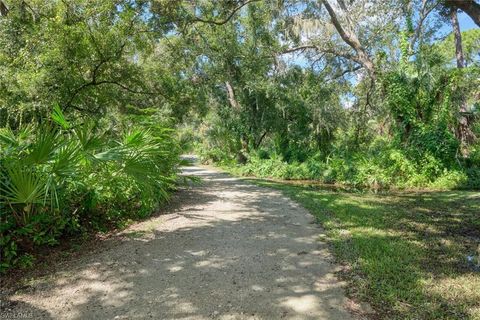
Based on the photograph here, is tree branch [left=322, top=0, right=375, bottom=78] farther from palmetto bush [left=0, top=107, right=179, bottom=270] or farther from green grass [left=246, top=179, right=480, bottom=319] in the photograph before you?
palmetto bush [left=0, top=107, right=179, bottom=270]

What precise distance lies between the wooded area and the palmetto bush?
0.02m

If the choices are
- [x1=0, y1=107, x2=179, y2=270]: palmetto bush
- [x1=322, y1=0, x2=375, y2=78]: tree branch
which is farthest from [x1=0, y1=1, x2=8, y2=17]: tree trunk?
[x1=322, y1=0, x2=375, y2=78]: tree branch

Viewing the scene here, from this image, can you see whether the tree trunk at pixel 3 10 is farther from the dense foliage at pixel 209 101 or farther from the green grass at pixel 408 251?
the green grass at pixel 408 251

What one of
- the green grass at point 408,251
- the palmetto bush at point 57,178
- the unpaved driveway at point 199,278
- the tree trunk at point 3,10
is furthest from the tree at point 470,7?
the tree trunk at point 3,10

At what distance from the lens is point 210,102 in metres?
18.5

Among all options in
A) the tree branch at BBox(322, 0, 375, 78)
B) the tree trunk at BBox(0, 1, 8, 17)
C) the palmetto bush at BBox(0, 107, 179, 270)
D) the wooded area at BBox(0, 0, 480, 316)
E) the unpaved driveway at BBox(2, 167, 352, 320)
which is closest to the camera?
the unpaved driveway at BBox(2, 167, 352, 320)

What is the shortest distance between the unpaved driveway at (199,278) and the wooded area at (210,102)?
0.77 metres

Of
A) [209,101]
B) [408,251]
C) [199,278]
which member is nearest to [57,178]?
[199,278]

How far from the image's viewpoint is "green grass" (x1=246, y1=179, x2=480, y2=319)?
312 cm

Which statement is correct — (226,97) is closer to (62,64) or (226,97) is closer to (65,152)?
(62,64)

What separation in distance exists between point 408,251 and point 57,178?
4.53m

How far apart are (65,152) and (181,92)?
8.65m

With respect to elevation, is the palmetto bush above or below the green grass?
above

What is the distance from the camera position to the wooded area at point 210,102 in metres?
4.37
